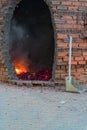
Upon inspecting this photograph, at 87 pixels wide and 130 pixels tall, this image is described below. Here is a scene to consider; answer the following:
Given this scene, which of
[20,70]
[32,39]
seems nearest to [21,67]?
[20,70]

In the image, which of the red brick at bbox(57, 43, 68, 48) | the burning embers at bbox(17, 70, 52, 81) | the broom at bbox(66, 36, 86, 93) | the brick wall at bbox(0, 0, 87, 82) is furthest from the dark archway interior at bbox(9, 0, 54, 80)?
the broom at bbox(66, 36, 86, 93)

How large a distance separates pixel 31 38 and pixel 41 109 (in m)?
4.47

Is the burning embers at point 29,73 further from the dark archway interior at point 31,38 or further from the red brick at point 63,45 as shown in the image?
the red brick at point 63,45

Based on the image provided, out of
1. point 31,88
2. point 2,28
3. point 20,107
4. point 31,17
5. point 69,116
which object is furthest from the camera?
point 31,17

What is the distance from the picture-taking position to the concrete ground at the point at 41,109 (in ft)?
21.2

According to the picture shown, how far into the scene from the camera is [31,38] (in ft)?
38.3

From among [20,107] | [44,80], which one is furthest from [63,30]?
[20,107]

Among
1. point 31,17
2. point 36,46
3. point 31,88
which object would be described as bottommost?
point 31,88

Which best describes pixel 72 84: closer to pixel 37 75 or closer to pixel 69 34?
pixel 69 34

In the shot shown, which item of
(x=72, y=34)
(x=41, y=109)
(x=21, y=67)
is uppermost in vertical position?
(x=72, y=34)

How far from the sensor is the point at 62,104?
793 cm

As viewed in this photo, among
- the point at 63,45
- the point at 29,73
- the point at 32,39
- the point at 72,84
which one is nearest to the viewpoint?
the point at 72,84

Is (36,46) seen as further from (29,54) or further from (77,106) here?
(77,106)

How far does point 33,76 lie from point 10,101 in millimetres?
2862
